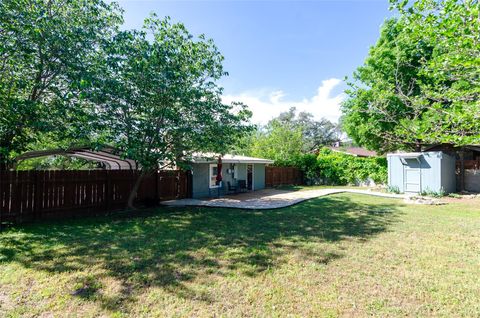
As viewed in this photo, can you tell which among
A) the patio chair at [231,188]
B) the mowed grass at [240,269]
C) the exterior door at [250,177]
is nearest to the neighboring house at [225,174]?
the exterior door at [250,177]

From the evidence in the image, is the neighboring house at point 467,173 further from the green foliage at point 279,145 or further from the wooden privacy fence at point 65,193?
the wooden privacy fence at point 65,193

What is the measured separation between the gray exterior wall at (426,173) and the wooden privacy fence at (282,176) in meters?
8.35

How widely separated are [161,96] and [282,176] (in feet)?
49.3

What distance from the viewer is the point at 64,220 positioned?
7.86m

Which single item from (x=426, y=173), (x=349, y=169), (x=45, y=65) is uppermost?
(x=45, y=65)

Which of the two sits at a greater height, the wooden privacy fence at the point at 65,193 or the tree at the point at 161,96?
the tree at the point at 161,96

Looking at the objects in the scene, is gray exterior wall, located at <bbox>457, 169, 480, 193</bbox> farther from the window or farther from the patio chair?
the window

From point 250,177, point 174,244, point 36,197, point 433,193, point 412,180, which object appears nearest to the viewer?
point 174,244

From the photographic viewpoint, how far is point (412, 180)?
14516 mm

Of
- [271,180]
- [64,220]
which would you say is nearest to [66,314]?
[64,220]

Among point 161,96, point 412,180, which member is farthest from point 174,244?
point 412,180

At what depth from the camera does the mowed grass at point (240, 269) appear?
10.2ft

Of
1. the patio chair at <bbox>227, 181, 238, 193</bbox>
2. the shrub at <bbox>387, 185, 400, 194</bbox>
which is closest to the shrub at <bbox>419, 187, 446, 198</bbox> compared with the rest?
the shrub at <bbox>387, 185, 400, 194</bbox>

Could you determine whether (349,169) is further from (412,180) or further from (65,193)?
(65,193)
